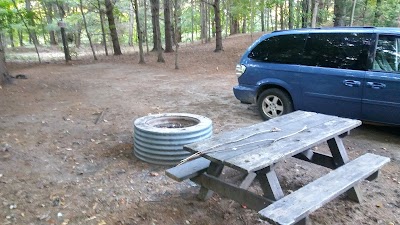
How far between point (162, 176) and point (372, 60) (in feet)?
12.9

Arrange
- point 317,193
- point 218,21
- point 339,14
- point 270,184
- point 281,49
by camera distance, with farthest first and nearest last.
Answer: point 218,21 → point 339,14 → point 281,49 → point 270,184 → point 317,193

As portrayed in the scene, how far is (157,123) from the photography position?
5348mm

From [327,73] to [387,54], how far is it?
963mm

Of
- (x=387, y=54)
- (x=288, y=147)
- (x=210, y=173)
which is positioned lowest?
(x=210, y=173)

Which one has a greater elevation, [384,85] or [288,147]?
[384,85]

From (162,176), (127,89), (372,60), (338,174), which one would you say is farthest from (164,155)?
(127,89)

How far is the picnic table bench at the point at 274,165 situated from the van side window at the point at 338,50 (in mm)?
1991

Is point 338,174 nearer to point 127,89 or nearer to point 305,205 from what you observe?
point 305,205

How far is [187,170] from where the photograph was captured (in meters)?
3.70

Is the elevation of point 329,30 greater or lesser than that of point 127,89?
greater

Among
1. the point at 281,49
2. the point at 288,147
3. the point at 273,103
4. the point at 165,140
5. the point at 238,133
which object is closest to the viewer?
the point at 288,147

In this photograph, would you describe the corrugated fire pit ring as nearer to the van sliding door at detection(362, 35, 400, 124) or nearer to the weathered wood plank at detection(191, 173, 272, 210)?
the weathered wood plank at detection(191, 173, 272, 210)

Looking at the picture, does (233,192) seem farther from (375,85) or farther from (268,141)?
(375,85)

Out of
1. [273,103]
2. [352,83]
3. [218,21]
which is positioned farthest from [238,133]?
[218,21]
